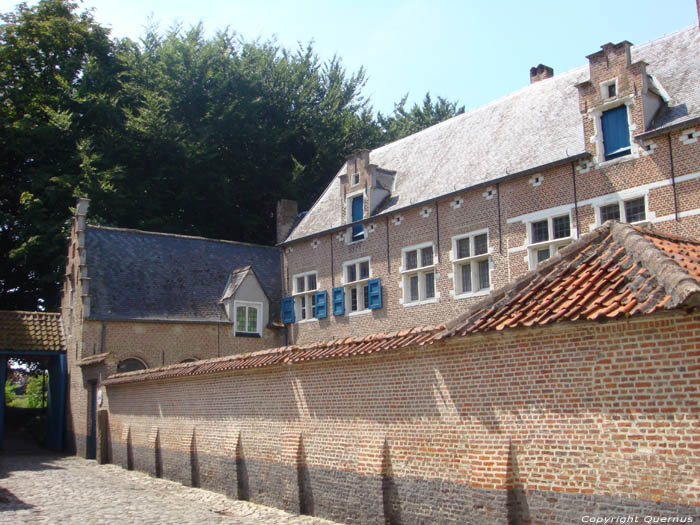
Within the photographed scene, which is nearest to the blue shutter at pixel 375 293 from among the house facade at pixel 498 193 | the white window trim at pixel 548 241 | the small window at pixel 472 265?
the house facade at pixel 498 193

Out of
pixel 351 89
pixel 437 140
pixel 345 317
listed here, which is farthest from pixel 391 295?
pixel 351 89

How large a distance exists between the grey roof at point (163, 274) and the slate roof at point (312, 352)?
790 cm

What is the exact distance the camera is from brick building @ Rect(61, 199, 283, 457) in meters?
21.7

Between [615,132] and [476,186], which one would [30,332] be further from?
[615,132]

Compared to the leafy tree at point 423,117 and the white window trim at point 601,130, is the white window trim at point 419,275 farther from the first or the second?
the leafy tree at point 423,117

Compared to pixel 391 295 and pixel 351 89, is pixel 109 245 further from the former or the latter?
pixel 351 89

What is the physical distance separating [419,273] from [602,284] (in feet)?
41.2

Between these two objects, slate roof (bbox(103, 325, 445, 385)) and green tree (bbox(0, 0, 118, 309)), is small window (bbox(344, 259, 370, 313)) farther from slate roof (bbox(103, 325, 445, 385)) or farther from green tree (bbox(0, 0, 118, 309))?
green tree (bbox(0, 0, 118, 309))

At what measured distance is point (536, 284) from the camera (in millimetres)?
7535

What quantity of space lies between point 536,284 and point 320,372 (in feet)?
12.8

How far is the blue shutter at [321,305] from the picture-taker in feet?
74.3

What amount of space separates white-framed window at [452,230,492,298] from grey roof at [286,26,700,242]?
1.41 metres

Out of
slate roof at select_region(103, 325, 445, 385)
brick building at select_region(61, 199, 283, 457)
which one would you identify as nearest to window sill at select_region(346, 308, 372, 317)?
brick building at select_region(61, 199, 283, 457)

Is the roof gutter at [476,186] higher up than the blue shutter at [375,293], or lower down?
higher up
